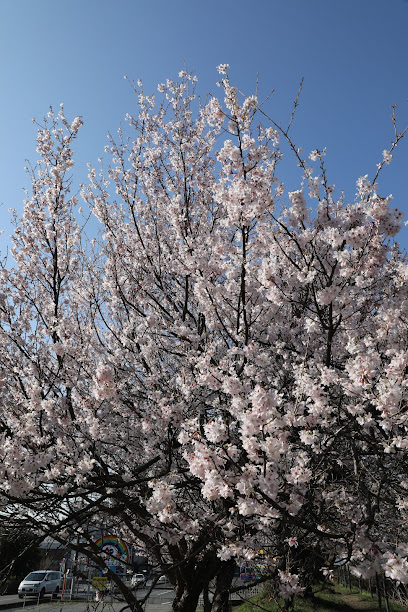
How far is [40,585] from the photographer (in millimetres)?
20828

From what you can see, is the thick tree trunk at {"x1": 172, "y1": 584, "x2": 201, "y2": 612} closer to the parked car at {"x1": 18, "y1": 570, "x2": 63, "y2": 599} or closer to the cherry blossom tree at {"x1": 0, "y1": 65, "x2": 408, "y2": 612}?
the cherry blossom tree at {"x1": 0, "y1": 65, "x2": 408, "y2": 612}

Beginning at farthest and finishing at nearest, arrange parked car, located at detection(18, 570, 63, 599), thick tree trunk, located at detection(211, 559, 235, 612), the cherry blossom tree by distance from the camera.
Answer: parked car, located at detection(18, 570, 63, 599)
thick tree trunk, located at detection(211, 559, 235, 612)
the cherry blossom tree

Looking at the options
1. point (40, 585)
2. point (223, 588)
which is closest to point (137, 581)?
point (223, 588)

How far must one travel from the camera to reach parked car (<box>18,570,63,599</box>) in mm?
20484

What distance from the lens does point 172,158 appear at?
320 inches

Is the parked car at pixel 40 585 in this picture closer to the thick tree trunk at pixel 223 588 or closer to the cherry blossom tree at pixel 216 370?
the cherry blossom tree at pixel 216 370

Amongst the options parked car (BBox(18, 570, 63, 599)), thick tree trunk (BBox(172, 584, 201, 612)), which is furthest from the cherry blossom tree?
parked car (BBox(18, 570, 63, 599))

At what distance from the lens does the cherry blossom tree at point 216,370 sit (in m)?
4.07

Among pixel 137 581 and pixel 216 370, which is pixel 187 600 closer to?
pixel 137 581

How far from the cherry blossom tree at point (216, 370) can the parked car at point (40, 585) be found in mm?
15741

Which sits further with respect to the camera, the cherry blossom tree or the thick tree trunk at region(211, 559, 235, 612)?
the thick tree trunk at region(211, 559, 235, 612)

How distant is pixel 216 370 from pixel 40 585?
22.2 metres

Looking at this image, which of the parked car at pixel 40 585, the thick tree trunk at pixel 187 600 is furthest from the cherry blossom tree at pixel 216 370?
the parked car at pixel 40 585

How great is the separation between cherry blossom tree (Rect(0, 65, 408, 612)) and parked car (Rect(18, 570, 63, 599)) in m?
15.7
